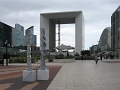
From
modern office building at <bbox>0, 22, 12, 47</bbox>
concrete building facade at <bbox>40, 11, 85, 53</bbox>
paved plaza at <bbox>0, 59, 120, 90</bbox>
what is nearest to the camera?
paved plaza at <bbox>0, 59, 120, 90</bbox>

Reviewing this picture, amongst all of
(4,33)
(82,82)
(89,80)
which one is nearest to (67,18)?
(4,33)

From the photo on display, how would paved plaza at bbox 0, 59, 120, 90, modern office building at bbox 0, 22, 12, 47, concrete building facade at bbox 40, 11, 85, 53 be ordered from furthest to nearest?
1. concrete building facade at bbox 40, 11, 85, 53
2. modern office building at bbox 0, 22, 12, 47
3. paved plaza at bbox 0, 59, 120, 90

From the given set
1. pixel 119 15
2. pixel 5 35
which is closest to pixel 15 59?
pixel 119 15

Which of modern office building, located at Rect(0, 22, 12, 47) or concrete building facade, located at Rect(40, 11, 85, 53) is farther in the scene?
concrete building facade, located at Rect(40, 11, 85, 53)

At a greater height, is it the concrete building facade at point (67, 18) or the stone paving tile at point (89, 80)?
the concrete building facade at point (67, 18)

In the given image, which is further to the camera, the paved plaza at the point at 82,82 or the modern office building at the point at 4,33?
the modern office building at the point at 4,33

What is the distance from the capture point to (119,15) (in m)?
64.9

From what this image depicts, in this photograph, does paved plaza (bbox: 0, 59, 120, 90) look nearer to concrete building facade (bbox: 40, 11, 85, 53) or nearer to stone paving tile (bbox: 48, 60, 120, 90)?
stone paving tile (bbox: 48, 60, 120, 90)

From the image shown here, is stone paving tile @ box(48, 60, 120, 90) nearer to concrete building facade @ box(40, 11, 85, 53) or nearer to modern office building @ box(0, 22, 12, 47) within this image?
modern office building @ box(0, 22, 12, 47)

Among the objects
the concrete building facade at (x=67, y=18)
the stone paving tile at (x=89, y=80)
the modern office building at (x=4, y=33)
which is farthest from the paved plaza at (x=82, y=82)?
the concrete building facade at (x=67, y=18)

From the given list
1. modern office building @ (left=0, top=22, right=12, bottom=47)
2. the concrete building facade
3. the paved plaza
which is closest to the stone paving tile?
the paved plaza

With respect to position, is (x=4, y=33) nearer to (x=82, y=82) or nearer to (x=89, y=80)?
(x=89, y=80)

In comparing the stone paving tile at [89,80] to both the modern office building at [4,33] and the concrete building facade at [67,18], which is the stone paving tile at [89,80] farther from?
the concrete building facade at [67,18]

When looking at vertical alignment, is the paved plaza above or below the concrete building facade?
below
